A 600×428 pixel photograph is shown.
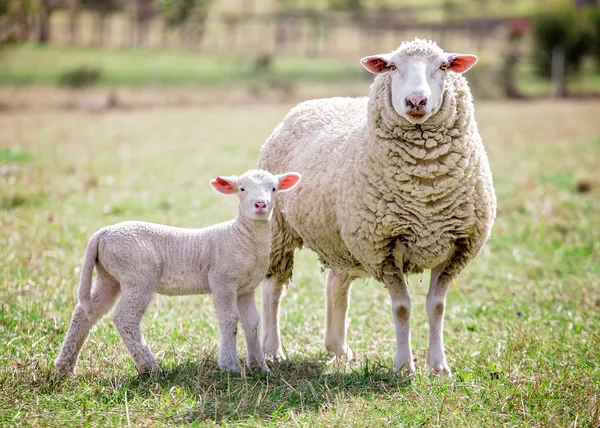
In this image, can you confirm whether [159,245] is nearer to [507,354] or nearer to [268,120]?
[507,354]

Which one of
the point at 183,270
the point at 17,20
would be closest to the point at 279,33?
the point at 17,20

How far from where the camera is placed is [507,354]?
16.3 ft

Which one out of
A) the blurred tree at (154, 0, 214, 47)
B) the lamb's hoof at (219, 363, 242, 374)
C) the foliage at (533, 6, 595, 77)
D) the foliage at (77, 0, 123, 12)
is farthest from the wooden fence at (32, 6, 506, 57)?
the lamb's hoof at (219, 363, 242, 374)

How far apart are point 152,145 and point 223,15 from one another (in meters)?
23.7

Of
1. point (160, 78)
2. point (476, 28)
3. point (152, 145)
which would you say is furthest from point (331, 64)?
point (152, 145)

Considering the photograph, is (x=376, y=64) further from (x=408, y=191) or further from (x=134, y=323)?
(x=134, y=323)

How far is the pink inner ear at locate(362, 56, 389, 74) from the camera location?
4980mm

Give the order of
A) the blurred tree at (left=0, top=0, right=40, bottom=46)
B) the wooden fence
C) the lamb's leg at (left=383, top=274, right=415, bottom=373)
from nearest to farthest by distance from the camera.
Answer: the lamb's leg at (left=383, top=274, right=415, bottom=373) < the blurred tree at (left=0, top=0, right=40, bottom=46) < the wooden fence

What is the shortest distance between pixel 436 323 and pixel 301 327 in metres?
1.39

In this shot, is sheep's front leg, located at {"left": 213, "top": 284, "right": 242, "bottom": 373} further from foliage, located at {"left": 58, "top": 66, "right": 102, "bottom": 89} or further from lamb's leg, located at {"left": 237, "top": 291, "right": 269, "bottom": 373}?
foliage, located at {"left": 58, "top": 66, "right": 102, "bottom": 89}

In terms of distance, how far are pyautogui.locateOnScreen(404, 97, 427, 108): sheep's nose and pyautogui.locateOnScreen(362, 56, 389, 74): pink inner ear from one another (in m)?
0.45

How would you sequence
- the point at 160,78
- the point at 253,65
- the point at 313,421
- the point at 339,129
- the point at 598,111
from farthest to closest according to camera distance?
the point at 253,65 → the point at 160,78 → the point at 598,111 → the point at 339,129 → the point at 313,421

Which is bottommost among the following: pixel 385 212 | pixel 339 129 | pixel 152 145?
pixel 152 145

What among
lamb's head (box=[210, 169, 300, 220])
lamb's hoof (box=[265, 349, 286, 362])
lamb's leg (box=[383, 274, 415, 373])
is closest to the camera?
lamb's head (box=[210, 169, 300, 220])
